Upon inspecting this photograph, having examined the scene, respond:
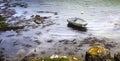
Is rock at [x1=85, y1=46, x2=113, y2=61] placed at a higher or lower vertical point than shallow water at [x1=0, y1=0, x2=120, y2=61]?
higher

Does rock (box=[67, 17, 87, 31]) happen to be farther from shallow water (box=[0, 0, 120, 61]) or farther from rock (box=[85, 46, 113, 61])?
rock (box=[85, 46, 113, 61])

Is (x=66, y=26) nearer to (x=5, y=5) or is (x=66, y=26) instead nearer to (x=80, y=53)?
(x=80, y=53)

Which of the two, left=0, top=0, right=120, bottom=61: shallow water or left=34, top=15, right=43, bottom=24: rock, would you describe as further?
left=34, top=15, right=43, bottom=24: rock

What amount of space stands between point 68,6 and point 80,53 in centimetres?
1396

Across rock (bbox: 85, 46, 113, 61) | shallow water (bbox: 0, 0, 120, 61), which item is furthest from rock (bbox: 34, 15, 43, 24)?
rock (bbox: 85, 46, 113, 61)

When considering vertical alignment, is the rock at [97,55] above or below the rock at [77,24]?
above

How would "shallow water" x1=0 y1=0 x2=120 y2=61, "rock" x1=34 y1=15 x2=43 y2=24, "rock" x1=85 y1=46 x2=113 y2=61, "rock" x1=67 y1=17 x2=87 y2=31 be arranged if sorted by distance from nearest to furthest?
"rock" x1=85 y1=46 x2=113 y2=61 → "shallow water" x1=0 y1=0 x2=120 y2=61 → "rock" x1=67 y1=17 x2=87 y2=31 → "rock" x1=34 y1=15 x2=43 y2=24

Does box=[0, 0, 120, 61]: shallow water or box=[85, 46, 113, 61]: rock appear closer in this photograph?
box=[85, 46, 113, 61]: rock

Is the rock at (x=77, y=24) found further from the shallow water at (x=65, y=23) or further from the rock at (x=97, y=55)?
the rock at (x=97, y=55)

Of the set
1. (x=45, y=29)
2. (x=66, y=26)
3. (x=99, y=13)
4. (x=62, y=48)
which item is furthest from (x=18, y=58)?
(x=99, y=13)

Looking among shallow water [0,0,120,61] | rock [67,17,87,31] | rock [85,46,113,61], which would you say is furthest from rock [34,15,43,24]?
rock [85,46,113,61]

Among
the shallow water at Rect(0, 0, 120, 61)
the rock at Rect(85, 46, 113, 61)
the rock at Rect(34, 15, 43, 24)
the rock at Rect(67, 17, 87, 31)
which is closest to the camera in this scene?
the rock at Rect(85, 46, 113, 61)

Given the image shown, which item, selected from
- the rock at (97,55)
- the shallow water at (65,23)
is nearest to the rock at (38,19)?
the shallow water at (65,23)

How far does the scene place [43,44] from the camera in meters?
20.3
